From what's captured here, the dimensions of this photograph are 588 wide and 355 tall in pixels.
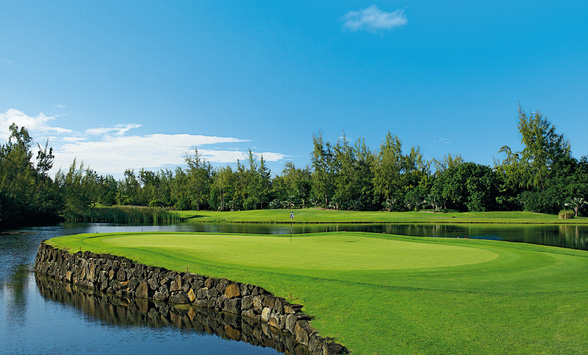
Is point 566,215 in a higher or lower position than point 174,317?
higher

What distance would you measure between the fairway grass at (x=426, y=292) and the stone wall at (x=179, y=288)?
295 mm

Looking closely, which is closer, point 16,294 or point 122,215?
point 16,294

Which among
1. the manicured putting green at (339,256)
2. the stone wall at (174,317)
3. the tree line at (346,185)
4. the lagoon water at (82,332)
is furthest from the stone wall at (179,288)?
the tree line at (346,185)

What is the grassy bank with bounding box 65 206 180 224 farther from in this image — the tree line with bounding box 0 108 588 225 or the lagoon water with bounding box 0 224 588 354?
the lagoon water with bounding box 0 224 588 354

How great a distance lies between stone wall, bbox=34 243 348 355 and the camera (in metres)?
9.16

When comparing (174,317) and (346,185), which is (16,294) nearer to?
(174,317)

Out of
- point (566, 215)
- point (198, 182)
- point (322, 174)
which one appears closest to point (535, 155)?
point (566, 215)

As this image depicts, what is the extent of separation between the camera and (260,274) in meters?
11.8

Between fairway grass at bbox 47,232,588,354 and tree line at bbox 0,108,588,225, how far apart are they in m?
53.7

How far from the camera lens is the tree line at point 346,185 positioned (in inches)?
2547

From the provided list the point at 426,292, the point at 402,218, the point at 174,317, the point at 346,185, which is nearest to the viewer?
the point at 426,292

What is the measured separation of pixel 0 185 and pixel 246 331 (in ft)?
196

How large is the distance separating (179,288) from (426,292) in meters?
8.11

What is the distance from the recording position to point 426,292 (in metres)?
9.42
